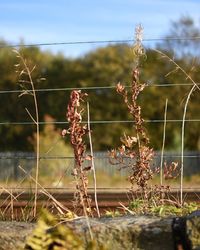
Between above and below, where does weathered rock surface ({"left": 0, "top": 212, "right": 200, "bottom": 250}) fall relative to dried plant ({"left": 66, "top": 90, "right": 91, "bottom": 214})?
below

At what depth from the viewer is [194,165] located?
26719mm

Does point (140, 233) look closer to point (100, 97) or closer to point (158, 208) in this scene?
point (158, 208)

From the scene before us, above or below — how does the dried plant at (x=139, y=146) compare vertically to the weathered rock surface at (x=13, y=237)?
above

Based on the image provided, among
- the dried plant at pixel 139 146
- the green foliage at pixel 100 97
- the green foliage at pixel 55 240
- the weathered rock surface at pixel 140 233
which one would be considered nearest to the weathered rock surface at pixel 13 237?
the weathered rock surface at pixel 140 233

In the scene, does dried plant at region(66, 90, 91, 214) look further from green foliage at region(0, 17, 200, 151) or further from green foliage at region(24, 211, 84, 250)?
green foliage at region(0, 17, 200, 151)

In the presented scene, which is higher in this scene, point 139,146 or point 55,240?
point 139,146

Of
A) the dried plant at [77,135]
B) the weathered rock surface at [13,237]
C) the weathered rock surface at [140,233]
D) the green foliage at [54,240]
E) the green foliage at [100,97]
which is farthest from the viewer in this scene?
the green foliage at [100,97]

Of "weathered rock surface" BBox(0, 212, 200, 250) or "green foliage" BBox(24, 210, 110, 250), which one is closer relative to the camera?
"green foliage" BBox(24, 210, 110, 250)

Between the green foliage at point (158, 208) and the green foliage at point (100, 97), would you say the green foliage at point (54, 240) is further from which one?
the green foliage at point (100, 97)

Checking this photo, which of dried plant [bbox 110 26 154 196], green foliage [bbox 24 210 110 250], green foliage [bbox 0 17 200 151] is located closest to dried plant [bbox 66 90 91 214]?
dried plant [bbox 110 26 154 196]

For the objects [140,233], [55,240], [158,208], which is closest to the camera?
[55,240]

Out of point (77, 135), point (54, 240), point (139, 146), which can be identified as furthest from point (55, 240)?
point (139, 146)

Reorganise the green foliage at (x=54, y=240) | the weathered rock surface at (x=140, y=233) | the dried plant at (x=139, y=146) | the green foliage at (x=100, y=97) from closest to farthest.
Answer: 1. the green foliage at (x=54, y=240)
2. the weathered rock surface at (x=140, y=233)
3. the dried plant at (x=139, y=146)
4. the green foliage at (x=100, y=97)

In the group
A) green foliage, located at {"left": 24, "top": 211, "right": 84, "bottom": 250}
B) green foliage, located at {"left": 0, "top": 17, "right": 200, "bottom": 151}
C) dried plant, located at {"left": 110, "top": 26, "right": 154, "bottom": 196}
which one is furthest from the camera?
green foliage, located at {"left": 0, "top": 17, "right": 200, "bottom": 151}
